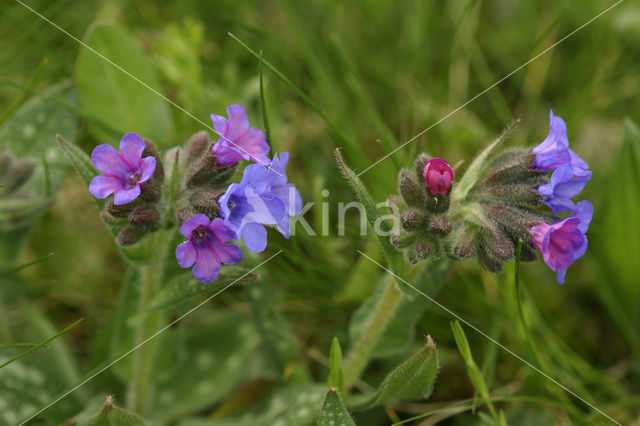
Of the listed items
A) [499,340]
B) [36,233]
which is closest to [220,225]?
[499,340]

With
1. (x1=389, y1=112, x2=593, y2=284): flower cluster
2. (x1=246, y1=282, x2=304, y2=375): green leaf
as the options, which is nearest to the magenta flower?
(x1=389, y1=112, x2=593, y2=284): flower cluster

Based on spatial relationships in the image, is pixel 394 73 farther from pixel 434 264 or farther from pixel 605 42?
pixel 434 264

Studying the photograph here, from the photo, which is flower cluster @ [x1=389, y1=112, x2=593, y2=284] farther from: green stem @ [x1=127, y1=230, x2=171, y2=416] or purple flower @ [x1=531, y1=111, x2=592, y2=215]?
green stem @ [x1=127, y1=230, x2=171, y2=416]

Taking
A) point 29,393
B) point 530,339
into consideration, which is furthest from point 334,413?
point 29,393

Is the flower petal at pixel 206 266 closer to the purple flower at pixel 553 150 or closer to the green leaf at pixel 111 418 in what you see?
the green leaf at pixel 111 418

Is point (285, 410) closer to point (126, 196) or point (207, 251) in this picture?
point (207, 251)
